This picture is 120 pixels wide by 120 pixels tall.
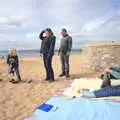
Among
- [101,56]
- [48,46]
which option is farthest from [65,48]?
[101,56]

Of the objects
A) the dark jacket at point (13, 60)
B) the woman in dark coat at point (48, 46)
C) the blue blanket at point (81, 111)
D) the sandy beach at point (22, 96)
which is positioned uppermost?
the woman in dark coat at point (48, 46)

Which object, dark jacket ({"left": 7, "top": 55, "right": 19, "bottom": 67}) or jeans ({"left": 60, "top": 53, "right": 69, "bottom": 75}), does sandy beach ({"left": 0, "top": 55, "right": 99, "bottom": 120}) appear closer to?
jeans ({"left": 60, "top": 53, "right": 69, "bottom": 75})

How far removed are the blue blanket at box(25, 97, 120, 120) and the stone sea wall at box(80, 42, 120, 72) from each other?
4794 millimetres

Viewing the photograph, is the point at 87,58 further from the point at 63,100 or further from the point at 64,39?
the point at 63,100

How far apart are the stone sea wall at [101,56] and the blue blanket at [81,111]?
479 cm

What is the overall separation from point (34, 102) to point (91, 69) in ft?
15.0

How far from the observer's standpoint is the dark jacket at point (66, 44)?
815 cm

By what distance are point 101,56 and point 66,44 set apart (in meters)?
1.92

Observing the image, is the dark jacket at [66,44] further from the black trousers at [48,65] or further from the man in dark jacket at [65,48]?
the black trousers at [48,65]

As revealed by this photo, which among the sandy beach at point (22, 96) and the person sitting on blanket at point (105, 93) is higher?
the person sitting on blanket at point (105, 93)

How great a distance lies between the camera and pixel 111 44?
380 inches

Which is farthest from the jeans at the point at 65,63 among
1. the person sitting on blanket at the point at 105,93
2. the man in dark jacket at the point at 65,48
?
the person sitting on blanket at the point at 105,93

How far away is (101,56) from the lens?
9.59 metres

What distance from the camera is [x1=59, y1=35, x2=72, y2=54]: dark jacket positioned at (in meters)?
8.15
